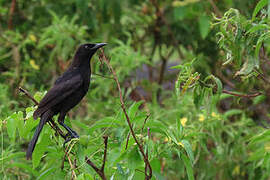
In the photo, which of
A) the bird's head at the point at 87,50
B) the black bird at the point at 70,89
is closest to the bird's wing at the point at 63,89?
the black bird at the point at 70,89

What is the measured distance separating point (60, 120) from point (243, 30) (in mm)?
1242

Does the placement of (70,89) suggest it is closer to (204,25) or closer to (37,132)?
A: (37,132)

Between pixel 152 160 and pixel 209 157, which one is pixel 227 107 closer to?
pixel 209 157

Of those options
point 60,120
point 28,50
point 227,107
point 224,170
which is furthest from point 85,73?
point 227,107

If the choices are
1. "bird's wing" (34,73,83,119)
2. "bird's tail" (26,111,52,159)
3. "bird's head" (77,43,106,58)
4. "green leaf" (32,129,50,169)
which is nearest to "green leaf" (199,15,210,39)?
"bird's head" (77,43,106,58)

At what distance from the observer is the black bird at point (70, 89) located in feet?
9.14

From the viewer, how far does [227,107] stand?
559cm

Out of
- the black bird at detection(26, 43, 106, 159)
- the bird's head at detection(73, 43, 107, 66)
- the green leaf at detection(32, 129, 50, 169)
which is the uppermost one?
the bird's head at detection(73, 43, 107, 66)

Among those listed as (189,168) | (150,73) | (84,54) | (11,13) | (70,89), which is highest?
(11,13)

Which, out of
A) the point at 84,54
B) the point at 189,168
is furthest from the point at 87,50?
the point at 189,168

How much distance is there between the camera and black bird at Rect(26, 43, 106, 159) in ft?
9.14

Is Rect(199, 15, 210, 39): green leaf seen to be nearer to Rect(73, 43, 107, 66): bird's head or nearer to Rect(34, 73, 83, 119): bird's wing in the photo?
Rect(73, 43, 107, 66): bird's head

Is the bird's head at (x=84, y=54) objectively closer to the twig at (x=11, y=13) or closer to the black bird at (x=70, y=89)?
the black bird at (x=70, y=89)

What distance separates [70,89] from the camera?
10.0 feet
